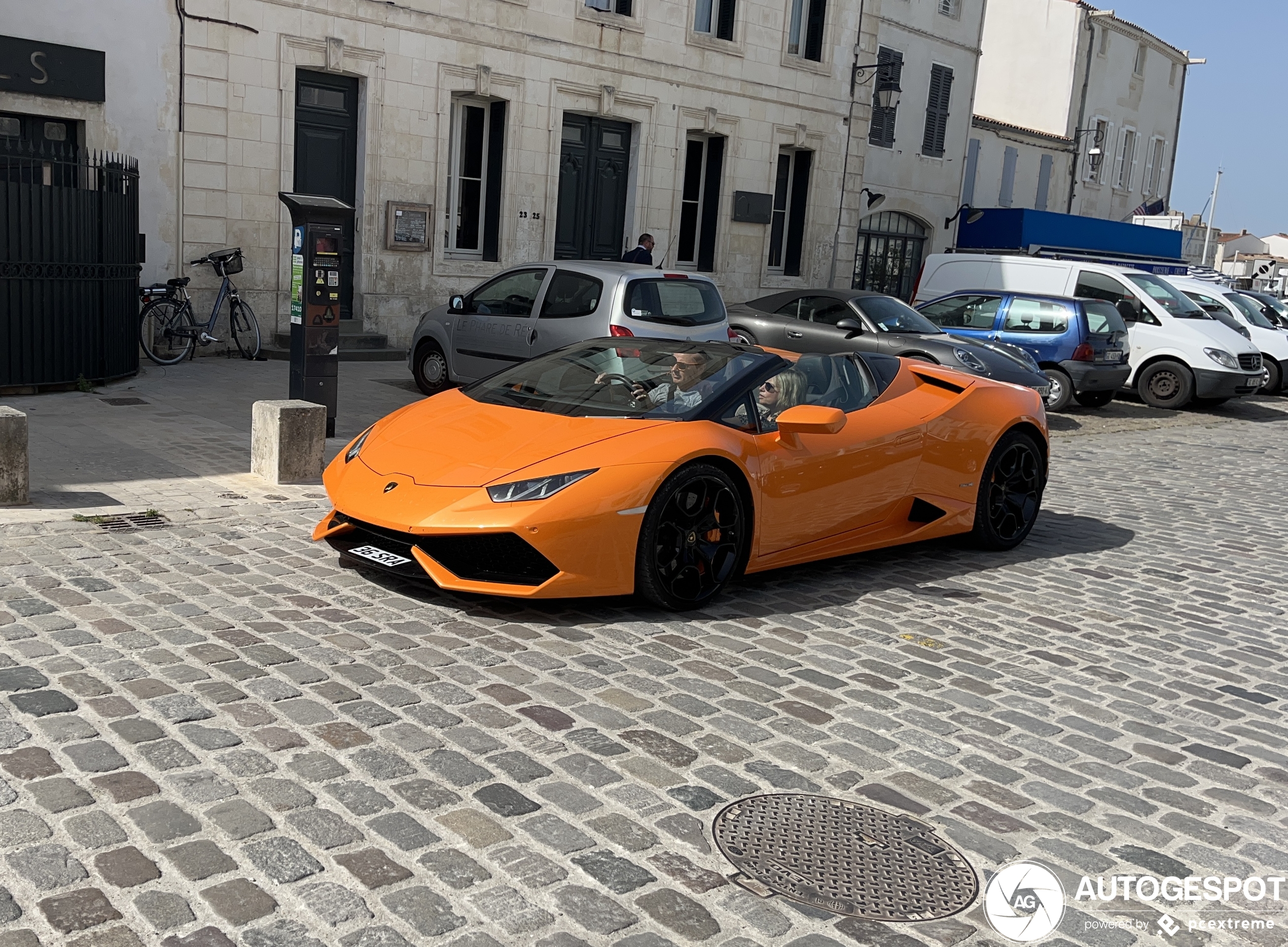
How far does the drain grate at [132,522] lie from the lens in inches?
263

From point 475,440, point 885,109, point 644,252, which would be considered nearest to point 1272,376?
point 885,109

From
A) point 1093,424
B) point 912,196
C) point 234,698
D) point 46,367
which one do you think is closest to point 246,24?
point 46,367

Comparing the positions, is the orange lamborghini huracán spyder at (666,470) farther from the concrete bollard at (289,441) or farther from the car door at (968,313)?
the car door at (968,313)

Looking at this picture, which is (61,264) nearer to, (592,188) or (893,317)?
(893,317)

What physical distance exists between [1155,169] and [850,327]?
34.4 meters

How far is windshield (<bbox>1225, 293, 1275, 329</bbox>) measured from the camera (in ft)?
74.6

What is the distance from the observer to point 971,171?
106 feet

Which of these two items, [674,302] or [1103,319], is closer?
[674,302]

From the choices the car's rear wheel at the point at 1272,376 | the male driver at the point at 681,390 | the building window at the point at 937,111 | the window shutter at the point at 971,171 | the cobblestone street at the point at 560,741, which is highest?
the building window at the point at 937,111

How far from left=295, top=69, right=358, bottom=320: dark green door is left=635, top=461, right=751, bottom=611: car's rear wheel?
38.8 ft

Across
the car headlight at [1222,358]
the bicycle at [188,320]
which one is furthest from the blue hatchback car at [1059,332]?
the bicycle at [188,320]

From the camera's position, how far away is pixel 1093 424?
16031 millimetres

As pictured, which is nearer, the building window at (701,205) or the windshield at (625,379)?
the windshield at (625,379)

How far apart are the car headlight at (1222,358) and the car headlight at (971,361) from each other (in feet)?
20.4
